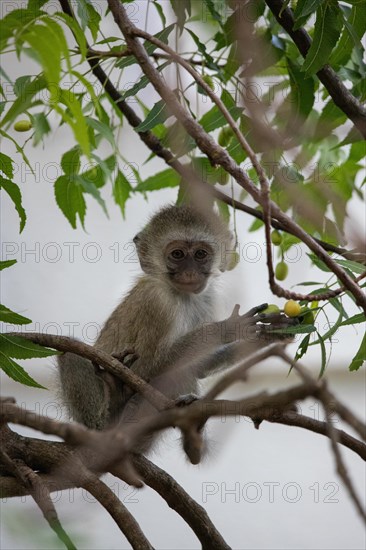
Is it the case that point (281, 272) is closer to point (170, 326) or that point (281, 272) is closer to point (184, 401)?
point (184, 401)

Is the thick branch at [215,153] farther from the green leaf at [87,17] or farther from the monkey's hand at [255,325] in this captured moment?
the monkey's hand at [255,325]

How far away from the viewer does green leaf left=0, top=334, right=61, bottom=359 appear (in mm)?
2275

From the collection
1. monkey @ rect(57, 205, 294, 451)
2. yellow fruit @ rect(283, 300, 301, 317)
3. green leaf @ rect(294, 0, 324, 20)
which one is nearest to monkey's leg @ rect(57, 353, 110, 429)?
monkey @ rect(57, 205, 294, 451)

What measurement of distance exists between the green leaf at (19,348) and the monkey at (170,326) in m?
0.59

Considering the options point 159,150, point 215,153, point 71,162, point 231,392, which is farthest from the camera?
point 231,392

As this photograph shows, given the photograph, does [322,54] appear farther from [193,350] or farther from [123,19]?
[193,350]

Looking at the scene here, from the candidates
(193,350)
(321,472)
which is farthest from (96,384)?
(321,472)

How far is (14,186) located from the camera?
223 centimetres

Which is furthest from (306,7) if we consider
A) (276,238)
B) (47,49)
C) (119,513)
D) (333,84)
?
(119,513)

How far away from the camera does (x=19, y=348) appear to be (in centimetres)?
230

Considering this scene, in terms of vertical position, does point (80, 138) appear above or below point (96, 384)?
above

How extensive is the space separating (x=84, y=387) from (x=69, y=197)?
28.6 inches

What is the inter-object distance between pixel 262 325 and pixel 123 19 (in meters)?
A: 1.20

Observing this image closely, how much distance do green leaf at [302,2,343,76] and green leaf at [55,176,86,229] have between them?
3.40 feet
